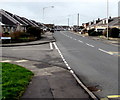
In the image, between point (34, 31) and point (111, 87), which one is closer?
point (111, 87)

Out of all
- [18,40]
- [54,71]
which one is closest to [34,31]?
[18,40]

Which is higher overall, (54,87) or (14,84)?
(14,84)

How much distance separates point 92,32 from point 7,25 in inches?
939

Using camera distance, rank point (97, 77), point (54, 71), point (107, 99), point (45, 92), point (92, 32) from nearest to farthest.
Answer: point (107, 99) < point (45, 92) < point (97, 77) < point (54, 71) < point (92, 32)

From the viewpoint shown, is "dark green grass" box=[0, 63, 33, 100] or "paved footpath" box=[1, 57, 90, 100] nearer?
"dark green grass" box=[0, 63, 33, 100]

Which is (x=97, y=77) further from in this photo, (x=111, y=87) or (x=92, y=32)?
(x=92, y=32)

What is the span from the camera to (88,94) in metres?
6.19

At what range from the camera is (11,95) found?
5.67m

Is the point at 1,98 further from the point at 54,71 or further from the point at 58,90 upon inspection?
the point at 54,71

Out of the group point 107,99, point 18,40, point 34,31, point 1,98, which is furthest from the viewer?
A: point 34,31

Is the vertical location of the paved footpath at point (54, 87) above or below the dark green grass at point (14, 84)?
below

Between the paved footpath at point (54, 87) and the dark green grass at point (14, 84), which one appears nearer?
the dark green grass at point (14, 84)

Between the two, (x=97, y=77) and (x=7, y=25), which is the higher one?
(x=7, y=25)

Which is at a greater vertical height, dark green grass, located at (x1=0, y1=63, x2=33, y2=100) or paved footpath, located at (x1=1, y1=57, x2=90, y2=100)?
dark green grass, located at (x1=0, y1=63, x2=33, y2=100)
